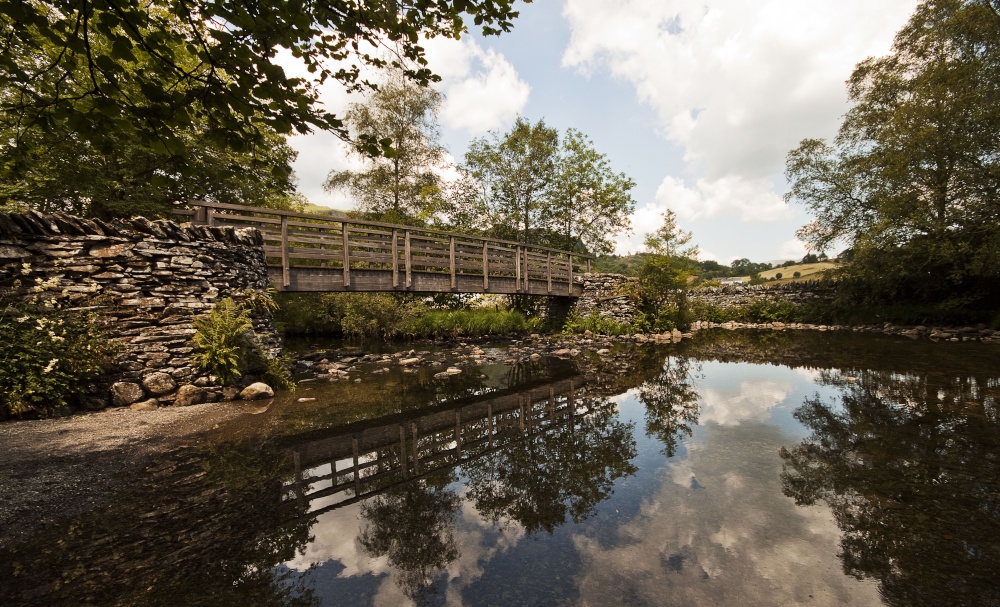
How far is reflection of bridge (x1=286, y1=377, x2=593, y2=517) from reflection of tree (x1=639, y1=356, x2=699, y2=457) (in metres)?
1.14

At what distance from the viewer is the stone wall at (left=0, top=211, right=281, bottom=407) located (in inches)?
255

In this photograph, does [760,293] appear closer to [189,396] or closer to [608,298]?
[608,298]

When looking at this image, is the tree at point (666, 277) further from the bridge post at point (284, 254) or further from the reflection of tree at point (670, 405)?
the bridge post at point (284, 254)

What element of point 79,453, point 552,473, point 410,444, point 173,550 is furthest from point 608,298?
point 173,550

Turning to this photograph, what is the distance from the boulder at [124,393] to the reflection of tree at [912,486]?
31.8ft

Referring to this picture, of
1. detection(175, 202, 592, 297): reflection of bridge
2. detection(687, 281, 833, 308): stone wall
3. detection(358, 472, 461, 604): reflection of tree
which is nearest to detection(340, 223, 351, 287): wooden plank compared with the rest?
detection(175, 202, 592, 297): reflection of bridge

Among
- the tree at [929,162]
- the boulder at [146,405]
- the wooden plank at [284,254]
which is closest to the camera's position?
the boulder at [146,405]

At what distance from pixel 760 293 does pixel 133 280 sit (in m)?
34.2

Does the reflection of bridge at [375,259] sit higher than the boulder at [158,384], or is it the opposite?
the reflection of bridge at [375,259]

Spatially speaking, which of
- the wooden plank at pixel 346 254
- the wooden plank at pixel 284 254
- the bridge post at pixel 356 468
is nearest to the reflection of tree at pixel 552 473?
the bridge post at pixel 356 468

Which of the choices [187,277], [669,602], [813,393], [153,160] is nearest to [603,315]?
[813,393]

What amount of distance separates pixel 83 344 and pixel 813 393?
→ 1327 centimetres

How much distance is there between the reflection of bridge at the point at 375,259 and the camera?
1110 centimetres

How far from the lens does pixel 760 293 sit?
95.4 ft
